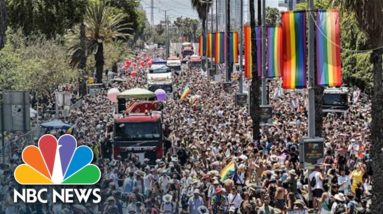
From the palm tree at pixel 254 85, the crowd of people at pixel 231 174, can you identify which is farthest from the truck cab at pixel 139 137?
the palm tree at pixel 254 85

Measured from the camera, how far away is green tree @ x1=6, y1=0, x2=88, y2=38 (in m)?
59.5

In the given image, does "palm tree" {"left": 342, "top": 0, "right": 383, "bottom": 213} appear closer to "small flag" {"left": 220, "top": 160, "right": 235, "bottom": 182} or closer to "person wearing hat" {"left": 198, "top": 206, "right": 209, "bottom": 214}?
"person wearing hat" {"left": 198, "top": 206, "right": 209, "bottom": 214}

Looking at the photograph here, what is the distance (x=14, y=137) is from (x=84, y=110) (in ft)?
68.1

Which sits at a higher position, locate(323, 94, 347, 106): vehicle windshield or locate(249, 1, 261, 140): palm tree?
locate(249, 1, 261, 140): palm tree

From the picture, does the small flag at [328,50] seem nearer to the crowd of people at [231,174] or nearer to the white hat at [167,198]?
the crowd of people at [231,174]

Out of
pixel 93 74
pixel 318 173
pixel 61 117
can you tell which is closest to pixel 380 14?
pixel 318 173

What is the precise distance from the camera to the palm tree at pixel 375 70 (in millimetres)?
17234

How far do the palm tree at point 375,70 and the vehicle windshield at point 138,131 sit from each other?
14819 millimetres

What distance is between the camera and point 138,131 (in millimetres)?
32250

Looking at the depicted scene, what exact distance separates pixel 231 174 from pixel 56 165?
6630 mm

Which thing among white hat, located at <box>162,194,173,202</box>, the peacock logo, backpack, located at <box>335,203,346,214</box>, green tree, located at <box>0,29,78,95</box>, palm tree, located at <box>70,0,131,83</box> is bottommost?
white hat, located at <box>162,194,173,202</box>

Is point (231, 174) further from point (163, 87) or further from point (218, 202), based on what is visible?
point (163, 87)

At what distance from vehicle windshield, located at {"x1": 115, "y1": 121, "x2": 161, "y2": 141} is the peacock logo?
46.2ft

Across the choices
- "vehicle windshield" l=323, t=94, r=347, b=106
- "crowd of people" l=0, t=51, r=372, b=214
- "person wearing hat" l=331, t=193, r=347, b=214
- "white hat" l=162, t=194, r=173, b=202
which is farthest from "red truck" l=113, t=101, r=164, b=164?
"vehicle windshield" l=323, t=94, r=347, b=106
